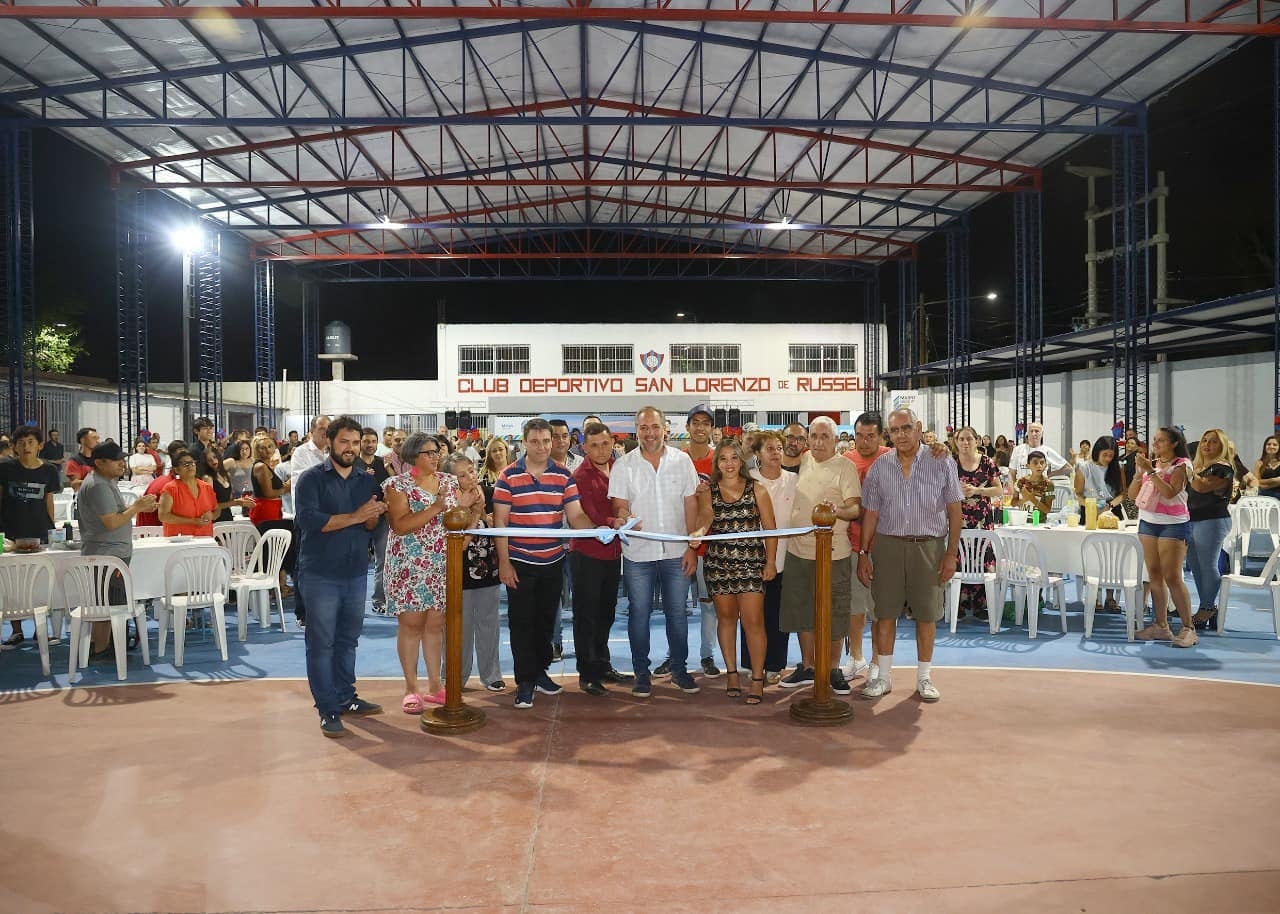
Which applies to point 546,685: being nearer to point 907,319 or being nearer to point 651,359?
point 907,319

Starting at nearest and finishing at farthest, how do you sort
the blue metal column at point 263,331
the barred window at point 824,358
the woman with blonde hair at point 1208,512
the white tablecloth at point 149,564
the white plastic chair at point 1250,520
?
the white tablecloth at point 149,564 < the woman with blonde hair at point 1208,512 < the white plastic chair at point 1250,520 < the blue metal column at point 263,331 < the barred window at point 824,358

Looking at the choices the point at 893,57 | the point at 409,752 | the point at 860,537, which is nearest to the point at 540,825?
the point at 409,752

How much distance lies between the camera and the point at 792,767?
13.4ft

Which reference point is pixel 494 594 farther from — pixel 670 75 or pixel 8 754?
pixel 670 75

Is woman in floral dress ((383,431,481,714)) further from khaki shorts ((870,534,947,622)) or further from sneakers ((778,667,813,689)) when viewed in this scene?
khaki shorts ((870,534,947,622))

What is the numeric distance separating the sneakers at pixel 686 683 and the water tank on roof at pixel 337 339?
25826mm

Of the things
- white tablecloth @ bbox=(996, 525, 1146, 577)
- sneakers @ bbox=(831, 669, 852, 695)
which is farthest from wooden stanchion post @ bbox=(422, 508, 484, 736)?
white tablecloth @ bbox=(996, 525, 1146, 577)

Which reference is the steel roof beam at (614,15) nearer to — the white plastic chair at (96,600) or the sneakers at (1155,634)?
the white plastic chair at (96,600)

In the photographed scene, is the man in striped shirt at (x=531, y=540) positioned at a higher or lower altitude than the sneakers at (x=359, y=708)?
higher

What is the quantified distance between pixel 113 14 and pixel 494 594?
29.0 ft

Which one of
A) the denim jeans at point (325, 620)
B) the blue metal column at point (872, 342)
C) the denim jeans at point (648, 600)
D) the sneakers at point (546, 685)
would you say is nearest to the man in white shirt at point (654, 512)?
the denim jeans at point (648, 600)

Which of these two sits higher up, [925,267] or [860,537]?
[925,267]

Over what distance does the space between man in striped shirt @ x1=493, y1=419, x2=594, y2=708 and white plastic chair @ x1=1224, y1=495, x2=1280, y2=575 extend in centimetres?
728

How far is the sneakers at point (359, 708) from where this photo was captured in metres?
4.92
